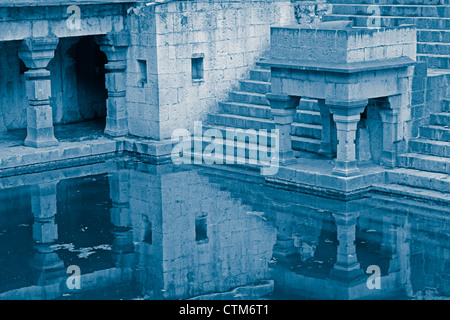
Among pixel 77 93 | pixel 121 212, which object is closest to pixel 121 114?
pixel 77 93

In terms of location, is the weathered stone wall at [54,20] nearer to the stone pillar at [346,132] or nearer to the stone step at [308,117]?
the stone step at [308,117]

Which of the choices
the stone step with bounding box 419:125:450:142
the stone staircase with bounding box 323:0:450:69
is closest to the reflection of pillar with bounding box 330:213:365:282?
the stone step with bounding box 419:125:450:142

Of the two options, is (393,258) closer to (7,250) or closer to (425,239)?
(425,239)

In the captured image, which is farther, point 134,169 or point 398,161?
point 134,169

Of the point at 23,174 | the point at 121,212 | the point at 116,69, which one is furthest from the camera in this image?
the point at 116,69

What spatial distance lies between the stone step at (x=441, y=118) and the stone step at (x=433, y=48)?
4.80 ft

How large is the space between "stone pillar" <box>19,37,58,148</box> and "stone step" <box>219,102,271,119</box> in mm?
3340

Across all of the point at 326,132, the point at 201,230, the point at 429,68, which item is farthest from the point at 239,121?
the point at 201,230

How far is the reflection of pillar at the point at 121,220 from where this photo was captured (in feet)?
37.8

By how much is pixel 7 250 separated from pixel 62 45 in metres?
8.15

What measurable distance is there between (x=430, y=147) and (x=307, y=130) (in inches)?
93.9

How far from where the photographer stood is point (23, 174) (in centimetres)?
1575

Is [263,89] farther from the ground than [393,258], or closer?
farther from the ground

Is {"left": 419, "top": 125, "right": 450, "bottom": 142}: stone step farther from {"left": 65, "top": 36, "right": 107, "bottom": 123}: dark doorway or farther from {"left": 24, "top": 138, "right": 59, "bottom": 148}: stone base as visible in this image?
{"left": 65, "top": 36, "right": 107, "bottom": 123}: dark doorway
